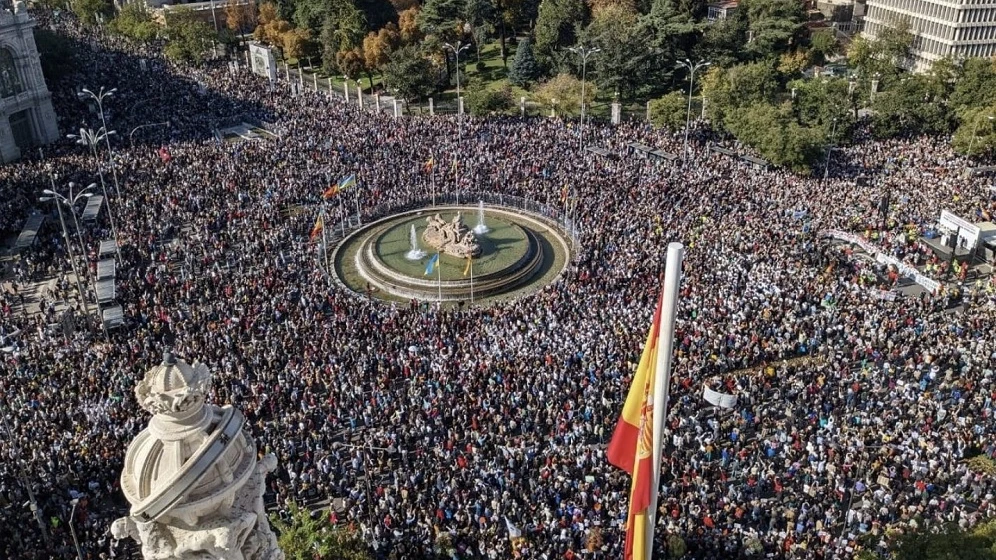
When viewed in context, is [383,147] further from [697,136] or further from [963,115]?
[963,115]

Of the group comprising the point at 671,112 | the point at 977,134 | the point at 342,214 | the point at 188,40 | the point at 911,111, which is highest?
the point at 188,40

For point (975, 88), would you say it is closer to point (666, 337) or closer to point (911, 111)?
point (911, 111)

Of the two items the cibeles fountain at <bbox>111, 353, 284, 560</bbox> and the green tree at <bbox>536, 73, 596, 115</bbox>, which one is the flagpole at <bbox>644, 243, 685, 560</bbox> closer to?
the cibeles fountain at <bbox>111, 353, 284, 560</bbox>

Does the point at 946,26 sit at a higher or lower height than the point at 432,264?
higher

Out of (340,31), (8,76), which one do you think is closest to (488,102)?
(340,31)

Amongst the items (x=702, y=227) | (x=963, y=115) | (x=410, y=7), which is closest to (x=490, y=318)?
(x=702, y=227)

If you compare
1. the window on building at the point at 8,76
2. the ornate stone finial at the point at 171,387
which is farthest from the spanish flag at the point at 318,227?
the ornate stone finial at the point at 171,387

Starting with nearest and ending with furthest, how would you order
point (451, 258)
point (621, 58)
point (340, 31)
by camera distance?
point (451, 258)
point (621, 58)
point (340, 31)

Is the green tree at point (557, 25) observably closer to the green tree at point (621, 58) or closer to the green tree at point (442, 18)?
the green tree at point (621, 58)
